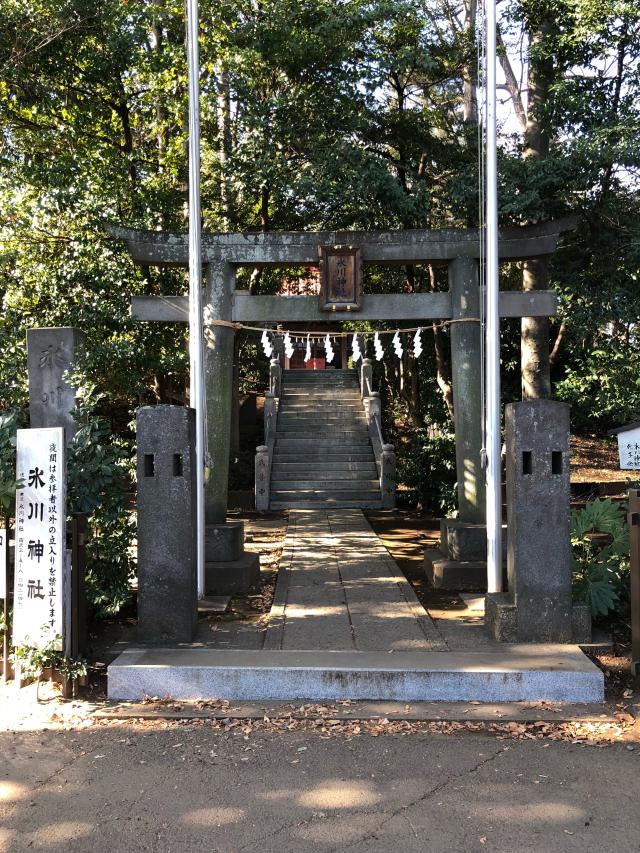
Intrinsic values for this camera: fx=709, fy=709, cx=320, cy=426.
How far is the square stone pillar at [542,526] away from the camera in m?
5.70

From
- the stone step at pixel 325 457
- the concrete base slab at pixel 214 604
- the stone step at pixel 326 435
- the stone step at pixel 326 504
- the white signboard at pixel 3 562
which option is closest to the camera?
the white signboard at pixel 3 562

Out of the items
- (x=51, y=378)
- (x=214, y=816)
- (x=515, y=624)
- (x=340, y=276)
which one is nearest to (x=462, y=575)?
(x=515, y=624)

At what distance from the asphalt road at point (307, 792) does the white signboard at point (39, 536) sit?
0.81 meters

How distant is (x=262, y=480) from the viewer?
Answer: 15.8 m

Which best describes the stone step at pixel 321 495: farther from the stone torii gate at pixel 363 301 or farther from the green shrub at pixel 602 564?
the green shrub at pixel 602 564

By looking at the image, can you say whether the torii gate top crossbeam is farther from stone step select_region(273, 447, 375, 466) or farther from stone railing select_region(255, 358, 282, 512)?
stone step select_region(273, 447, 375, 466)

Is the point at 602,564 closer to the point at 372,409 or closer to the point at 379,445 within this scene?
the point at 379,445

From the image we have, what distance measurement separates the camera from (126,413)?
1964 centimetres

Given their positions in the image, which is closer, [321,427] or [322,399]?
[321,427]

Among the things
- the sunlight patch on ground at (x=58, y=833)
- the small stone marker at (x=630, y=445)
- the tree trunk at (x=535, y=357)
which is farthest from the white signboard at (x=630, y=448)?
the tree trunk at (x=535, y=357)

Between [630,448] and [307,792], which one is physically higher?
[630,448]

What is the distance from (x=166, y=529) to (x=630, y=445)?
417 centimetres

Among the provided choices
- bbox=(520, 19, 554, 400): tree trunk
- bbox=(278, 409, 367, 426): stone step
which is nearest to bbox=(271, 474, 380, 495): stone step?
bbox=(278, 409, 367, 426): stone step

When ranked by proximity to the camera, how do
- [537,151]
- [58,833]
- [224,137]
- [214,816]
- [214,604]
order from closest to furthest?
[58,833]
[214,816]
[214,604]
[537,151]
[224,137]
